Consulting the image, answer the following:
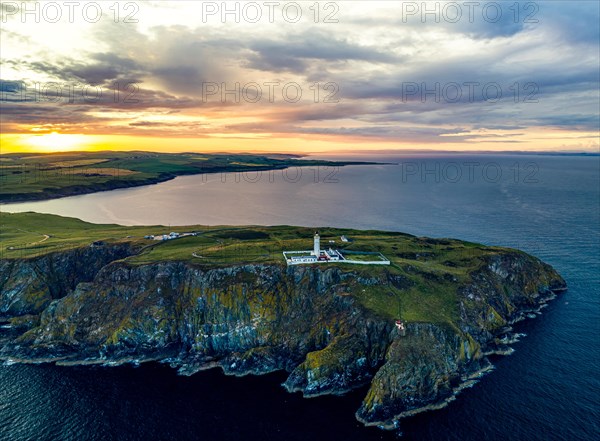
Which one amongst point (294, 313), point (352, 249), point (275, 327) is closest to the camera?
point (275, 327)

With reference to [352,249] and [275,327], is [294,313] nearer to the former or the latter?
[275,327]

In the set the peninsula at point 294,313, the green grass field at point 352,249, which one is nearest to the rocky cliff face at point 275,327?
the peninsula at point 294,313

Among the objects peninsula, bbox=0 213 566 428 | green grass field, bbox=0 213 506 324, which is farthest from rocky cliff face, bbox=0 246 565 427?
green grass field, bbox=0 213 506 324

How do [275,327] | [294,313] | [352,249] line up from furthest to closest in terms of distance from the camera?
[352,249], [294,313], [275,327]

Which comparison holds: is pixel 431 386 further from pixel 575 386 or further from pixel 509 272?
pixel 509 272

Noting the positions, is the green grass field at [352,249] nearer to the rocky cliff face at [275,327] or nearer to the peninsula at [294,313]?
the peninsula at [294,313]

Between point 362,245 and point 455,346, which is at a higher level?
point 362,245

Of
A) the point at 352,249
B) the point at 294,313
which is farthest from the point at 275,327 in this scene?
the point at 352,249

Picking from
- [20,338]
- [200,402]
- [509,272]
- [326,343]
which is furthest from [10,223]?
[509,272]
